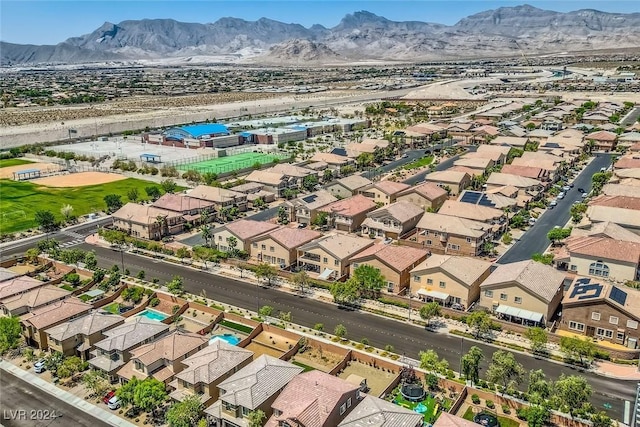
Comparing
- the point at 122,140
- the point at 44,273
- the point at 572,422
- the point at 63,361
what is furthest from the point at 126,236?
the point at 122,140

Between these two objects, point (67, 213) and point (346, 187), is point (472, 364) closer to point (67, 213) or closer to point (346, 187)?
point (346, 187)

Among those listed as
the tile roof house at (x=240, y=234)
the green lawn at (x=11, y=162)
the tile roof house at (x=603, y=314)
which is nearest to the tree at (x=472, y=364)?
the tile roof house at (x=603, y=314)

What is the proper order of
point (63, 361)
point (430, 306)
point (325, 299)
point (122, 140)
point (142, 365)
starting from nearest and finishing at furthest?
point (142, 365), point (63, 361), point (430, 306), point (325, 299), point (122, 140)

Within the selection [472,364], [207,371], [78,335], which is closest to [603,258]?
[472,364]

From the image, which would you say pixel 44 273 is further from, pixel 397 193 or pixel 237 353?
pixel 397 193

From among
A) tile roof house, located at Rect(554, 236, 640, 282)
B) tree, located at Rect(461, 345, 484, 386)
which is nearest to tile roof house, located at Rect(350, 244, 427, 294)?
tile roof house, located at Rect(554, 236, 640, 282)

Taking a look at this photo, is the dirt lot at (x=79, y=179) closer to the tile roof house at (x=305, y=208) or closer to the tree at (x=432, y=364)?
the tile roof house at (x=305, y=208)
